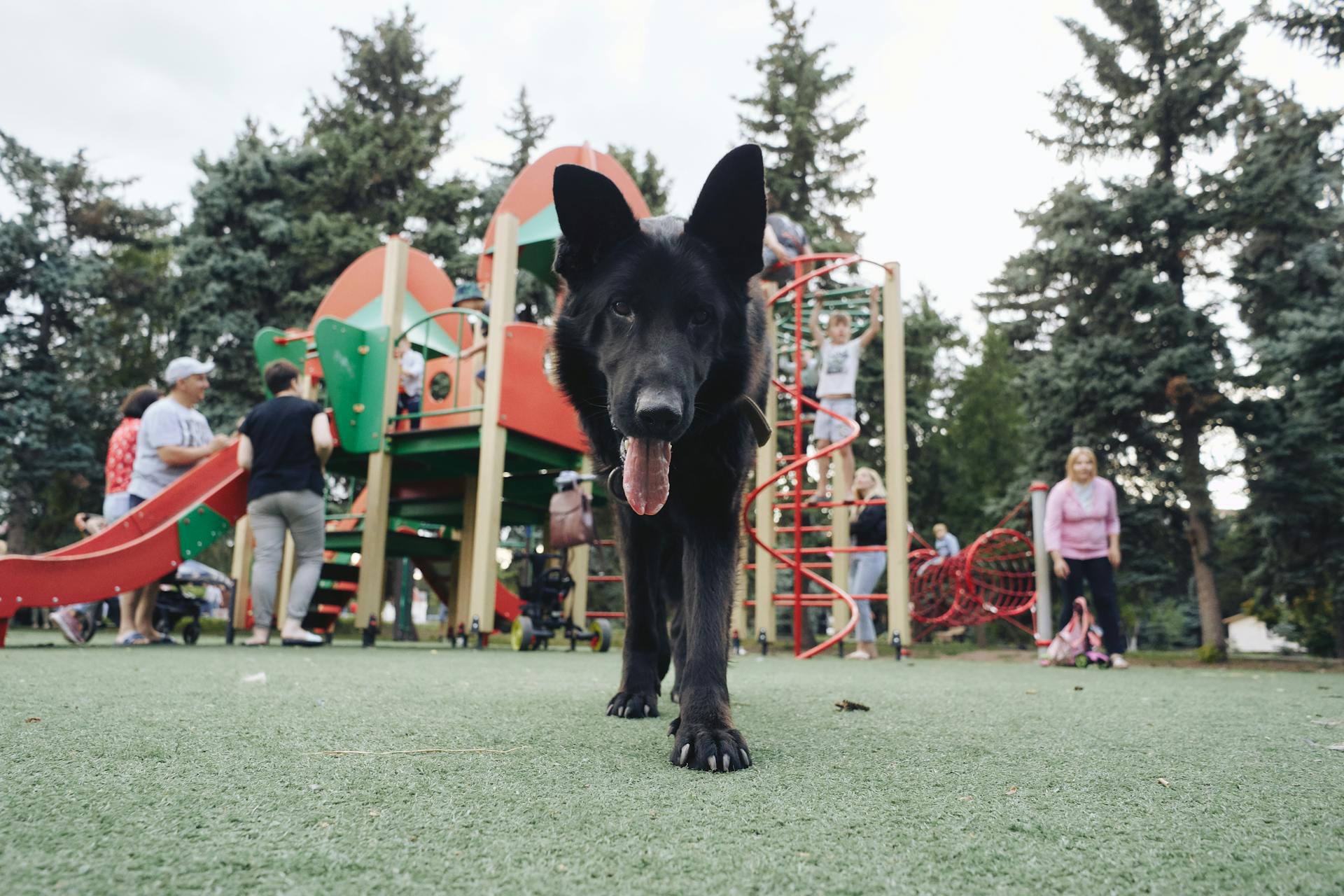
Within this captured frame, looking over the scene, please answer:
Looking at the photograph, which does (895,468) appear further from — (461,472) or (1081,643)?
(461,472)

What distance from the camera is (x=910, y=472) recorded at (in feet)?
79.4

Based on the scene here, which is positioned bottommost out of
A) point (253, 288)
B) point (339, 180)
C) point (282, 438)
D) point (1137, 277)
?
point (282, 438)

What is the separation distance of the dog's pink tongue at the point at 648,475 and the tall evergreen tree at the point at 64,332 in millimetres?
20477

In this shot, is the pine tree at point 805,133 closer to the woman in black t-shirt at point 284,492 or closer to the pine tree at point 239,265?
the pine tree at point 239,265

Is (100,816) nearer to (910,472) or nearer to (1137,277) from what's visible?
(1137,277)

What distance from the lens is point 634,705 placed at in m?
2.72

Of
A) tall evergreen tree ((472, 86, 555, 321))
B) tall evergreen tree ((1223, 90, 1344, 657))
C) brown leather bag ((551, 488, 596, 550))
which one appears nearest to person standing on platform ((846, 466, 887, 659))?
brown leather bag ((551, 488, 596, 550))

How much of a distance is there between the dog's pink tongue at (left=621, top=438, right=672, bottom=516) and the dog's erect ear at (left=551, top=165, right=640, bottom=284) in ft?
1.95

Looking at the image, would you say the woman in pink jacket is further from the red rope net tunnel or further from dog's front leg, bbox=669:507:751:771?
dog's front leg, bbox=669:507:751:771

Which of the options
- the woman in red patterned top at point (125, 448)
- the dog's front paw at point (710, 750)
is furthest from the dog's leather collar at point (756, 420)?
the woman in red patterned top at point (125, 448)

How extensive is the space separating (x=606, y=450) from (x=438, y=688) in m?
1.49

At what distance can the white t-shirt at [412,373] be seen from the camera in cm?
930

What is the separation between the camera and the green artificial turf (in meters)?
1.03

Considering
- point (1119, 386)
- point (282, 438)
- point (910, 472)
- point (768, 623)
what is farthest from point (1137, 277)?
point (282, 438)
